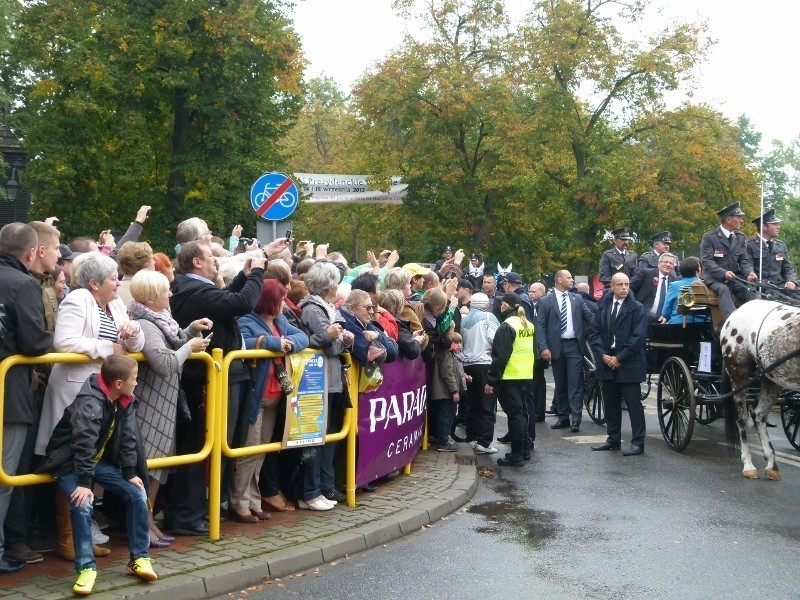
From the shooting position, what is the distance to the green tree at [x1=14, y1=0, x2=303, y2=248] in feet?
91.6

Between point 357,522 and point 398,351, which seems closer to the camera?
point 357,522

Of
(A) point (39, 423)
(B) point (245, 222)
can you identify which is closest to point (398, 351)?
(A) point (39, 423)

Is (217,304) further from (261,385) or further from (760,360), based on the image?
(760,360)

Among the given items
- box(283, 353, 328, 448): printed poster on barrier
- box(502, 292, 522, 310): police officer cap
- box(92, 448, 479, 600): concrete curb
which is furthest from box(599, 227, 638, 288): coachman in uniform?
box(283, 353, 328, 448): printed poster on barrier

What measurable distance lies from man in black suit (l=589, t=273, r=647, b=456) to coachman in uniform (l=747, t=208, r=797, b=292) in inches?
78.8

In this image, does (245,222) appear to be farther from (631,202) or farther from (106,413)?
(106,413)

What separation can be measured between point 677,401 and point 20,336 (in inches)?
334

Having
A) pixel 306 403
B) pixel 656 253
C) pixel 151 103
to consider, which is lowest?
pixel 306 403

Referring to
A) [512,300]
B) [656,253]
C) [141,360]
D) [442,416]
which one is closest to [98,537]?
[141,360]

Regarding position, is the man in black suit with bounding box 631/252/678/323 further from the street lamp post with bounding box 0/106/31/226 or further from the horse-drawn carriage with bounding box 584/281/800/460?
the street lamp post with bounding box 0/106/31/226

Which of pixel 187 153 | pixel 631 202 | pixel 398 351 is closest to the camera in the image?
pixel 398 351

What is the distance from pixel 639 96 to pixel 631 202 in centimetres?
448

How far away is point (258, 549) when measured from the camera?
22.2 feet

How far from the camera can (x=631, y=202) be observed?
36156 millimetres
